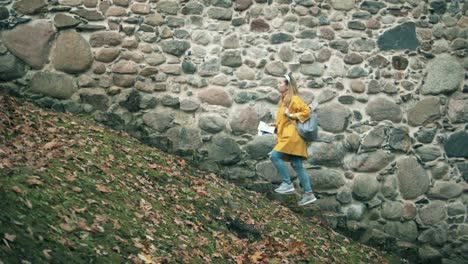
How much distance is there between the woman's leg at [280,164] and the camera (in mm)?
7480

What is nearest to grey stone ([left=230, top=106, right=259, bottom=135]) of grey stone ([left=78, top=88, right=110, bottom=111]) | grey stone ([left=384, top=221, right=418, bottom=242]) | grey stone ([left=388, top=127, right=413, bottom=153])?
grey stone ([left=78, top=88, right=110, bottom=111])

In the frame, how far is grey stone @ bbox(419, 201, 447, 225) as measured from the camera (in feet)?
26.7

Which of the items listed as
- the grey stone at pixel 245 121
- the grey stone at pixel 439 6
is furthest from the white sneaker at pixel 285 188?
the grey stone at pixel 439 6

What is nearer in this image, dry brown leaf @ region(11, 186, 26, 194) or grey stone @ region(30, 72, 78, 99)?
dry brown leaf @ region(11, 186, 26, 194)

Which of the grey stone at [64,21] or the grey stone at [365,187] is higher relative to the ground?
the grey stone at [64,21]

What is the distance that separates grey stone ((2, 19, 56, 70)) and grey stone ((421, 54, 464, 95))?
17.3 ft

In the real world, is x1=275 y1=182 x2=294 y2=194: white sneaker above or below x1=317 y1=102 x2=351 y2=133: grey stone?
below

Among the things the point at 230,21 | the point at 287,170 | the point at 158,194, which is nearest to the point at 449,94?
the point at 287,170

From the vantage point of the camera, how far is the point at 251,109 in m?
8.16

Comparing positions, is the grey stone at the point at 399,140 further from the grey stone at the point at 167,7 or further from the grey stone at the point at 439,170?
the grey stone at the point at 167,7

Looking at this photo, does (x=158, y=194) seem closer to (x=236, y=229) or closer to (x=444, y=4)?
(x=236, y=229)

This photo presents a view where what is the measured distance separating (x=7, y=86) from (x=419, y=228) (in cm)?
597

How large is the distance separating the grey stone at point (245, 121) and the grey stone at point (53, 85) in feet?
7.37

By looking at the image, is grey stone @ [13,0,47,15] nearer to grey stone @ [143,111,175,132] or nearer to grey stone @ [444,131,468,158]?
grey stone @ [143,111,175,132]
